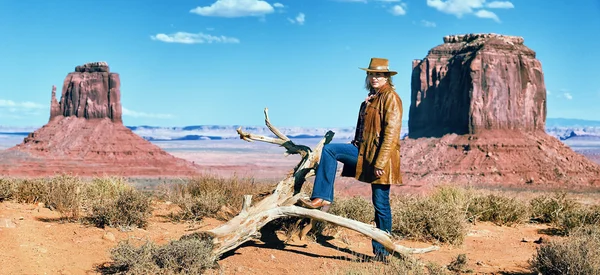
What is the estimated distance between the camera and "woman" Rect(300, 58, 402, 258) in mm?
6270

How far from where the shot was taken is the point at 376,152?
20.8 ft

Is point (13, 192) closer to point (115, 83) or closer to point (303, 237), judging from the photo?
point (303, 237)

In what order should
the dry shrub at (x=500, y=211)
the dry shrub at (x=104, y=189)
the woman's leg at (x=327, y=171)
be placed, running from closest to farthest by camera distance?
1. the woman's leg at (x=327, y=171)
2. the dry shrub at (x=104, y=189)
3. the dry shrub at (x=500, y=211)

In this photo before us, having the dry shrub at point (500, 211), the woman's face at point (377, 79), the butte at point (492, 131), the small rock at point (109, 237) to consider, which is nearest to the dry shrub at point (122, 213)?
the small rock at point (109, 237)

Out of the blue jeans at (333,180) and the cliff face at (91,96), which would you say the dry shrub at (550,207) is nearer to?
the blue jeans at (333,180)

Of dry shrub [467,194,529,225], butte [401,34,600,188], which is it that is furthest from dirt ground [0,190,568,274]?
butte [401,34,600,188]

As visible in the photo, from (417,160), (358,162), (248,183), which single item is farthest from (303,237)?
(417,160)

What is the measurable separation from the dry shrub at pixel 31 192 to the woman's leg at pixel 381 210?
5.41 meters

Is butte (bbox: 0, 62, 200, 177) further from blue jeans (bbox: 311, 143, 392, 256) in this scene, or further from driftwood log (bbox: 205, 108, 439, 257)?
blue jeans (bbox: 311, 143, 392, 256)

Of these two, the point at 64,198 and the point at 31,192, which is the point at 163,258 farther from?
the point at 31,192

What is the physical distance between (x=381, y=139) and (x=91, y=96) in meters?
76.2

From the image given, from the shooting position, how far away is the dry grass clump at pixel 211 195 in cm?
870

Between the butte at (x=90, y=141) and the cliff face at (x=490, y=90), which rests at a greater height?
the cliff face at (x=490, y=90)

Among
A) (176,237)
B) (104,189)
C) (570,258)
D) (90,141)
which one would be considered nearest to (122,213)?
(176,237)
